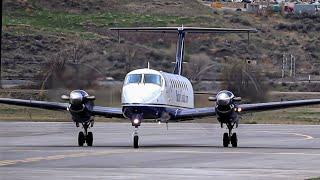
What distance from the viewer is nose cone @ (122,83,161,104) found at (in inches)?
1377

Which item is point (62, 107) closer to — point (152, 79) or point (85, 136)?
point (85, 136)

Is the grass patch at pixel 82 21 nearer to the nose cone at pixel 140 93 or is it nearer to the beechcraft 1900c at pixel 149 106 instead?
the beechcraft 1900c at pixel 149 106

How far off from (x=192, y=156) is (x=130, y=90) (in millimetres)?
5691

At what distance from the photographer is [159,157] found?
97.7 ft

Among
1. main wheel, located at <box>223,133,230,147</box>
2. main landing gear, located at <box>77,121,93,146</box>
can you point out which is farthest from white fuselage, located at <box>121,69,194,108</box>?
main wheel, located at <box>223,133,230,147</box>

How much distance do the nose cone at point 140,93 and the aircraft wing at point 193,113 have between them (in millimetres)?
1656

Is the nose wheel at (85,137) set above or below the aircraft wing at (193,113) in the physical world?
below

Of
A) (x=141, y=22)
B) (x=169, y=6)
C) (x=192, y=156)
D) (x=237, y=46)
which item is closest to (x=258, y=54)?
(x=237, y=46)

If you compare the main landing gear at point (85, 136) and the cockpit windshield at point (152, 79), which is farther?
the main landing gear at point (85, 136)

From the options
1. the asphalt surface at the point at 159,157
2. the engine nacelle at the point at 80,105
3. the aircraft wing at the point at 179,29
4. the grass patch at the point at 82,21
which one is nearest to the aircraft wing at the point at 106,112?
the engine nacelle at the point at 80,105

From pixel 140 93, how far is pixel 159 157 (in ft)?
19.0

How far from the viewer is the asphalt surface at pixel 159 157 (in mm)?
23734

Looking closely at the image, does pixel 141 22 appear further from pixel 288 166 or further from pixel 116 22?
pixel 288 166

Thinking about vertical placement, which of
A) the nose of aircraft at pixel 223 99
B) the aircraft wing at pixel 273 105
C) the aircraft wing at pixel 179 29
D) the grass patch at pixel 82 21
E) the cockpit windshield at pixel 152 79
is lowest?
the aircraft wing at pixel 273 105
